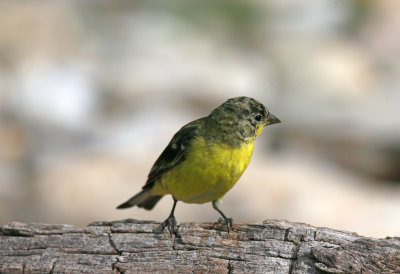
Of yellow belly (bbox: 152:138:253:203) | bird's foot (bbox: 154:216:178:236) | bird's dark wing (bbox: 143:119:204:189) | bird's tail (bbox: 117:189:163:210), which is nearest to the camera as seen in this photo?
bird's foot (bbox: 154:216:178:236)

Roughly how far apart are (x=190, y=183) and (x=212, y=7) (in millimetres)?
10222

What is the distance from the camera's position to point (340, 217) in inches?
390

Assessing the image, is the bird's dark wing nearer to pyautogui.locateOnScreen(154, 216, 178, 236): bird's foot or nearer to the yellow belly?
the yellow belly

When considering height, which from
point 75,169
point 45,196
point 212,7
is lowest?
point 45,196

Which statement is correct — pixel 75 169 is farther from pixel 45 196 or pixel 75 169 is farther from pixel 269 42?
pixel 269 42

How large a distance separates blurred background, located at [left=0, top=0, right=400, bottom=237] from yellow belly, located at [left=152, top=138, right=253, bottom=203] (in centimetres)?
322

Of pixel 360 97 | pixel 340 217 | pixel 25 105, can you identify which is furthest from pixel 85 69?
pixel 340 217

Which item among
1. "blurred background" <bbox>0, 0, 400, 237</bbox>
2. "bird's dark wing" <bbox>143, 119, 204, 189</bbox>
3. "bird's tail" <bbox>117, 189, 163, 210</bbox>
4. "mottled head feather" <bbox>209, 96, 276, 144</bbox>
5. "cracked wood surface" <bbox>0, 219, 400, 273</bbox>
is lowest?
"cracked wood surface" <bbox>0, 219, 400, 273</bbox>

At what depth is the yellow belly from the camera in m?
6.23

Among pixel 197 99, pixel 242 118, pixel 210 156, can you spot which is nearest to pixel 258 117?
pixel 242 118

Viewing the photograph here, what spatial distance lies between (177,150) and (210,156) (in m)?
0.47

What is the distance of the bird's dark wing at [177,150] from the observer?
659 cm

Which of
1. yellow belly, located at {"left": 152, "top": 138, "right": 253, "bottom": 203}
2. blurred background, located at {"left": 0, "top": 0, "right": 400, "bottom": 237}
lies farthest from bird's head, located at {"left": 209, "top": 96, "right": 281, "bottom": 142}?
blurred background, located at {"left": 0, "top": 0, "right": 400, "bottom": 237}

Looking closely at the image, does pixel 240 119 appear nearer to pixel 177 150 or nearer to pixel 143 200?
pixel 177 150
